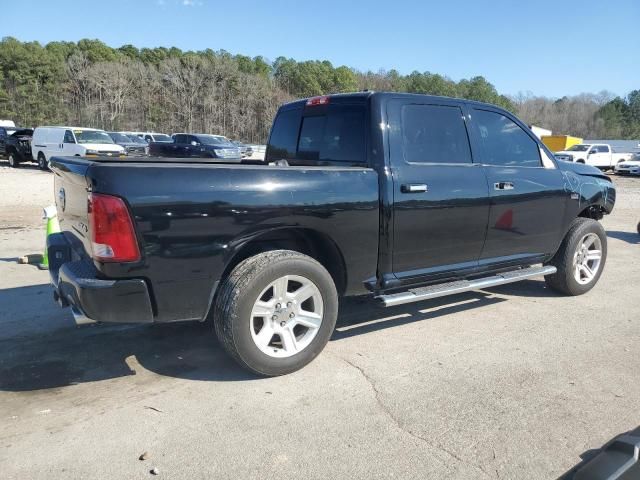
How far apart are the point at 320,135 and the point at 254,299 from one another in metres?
1.83

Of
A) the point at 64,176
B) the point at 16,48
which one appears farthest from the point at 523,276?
the point at 16,48

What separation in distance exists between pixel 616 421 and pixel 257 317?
7.67 feet

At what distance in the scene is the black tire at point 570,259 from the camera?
5.39m

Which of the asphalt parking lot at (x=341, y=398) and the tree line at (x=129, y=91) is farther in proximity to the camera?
the tree line at (x=129, y=91)

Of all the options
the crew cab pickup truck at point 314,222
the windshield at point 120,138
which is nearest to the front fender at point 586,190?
the crew cab pickup truck at point 314,222

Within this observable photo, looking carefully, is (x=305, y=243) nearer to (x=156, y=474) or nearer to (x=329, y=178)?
(x=329, y=178)

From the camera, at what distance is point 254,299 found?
10.8 feet

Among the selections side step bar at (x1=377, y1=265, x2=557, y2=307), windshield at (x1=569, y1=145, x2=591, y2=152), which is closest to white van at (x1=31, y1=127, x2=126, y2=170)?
side step bar at (x1=377, y1=265, x2=557, y2=307)

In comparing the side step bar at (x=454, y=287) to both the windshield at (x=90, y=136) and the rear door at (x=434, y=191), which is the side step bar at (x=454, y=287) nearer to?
the rear door at (x=434, y=191)

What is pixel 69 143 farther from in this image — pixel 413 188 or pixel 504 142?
pixel 413 188

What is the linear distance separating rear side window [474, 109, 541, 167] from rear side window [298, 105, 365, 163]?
1.24 metres

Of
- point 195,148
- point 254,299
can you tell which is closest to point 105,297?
point 254,299

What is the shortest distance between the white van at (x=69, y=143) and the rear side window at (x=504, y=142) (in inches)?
756

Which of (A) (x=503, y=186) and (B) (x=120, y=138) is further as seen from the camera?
(B) (x=120, y=138)
